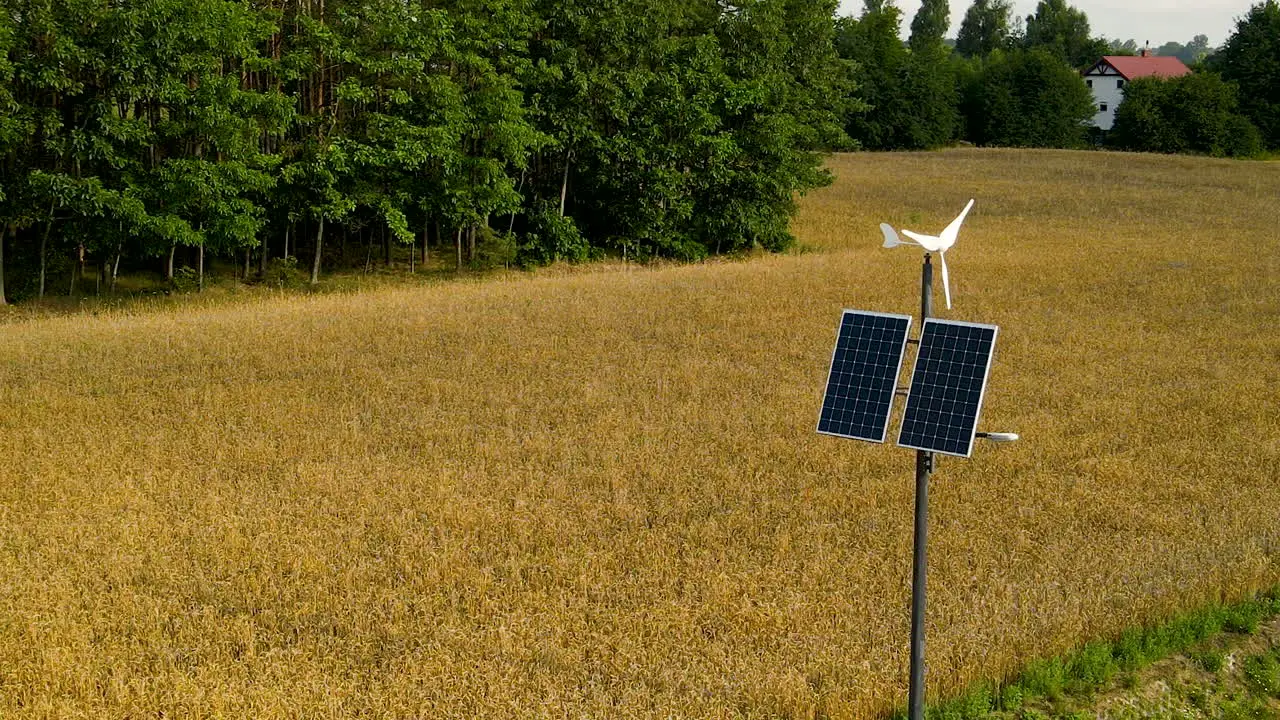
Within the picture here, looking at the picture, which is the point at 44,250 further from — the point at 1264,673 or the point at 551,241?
the point at 1264,673

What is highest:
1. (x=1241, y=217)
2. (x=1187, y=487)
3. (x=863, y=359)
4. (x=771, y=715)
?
(x=1241, y=217)

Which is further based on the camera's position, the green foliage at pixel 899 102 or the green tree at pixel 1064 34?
the green tree at pixel 1064 34

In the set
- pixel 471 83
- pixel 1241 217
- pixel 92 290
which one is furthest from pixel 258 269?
pixel 1241 217

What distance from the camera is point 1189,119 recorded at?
99.9 m

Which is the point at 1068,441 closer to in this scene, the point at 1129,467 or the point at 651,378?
the point at 1129,467

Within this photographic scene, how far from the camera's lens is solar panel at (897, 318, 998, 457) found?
25.9 feet

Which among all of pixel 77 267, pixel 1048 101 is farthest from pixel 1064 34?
pixel 77 267

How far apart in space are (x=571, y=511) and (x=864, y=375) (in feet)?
21.3

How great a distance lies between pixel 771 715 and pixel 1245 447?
11454 mm

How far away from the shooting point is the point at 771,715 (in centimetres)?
920

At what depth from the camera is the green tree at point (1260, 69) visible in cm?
10269

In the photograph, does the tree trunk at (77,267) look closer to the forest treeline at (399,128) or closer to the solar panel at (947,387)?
the forest treeline at (399,128)

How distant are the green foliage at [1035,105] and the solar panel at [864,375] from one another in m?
111

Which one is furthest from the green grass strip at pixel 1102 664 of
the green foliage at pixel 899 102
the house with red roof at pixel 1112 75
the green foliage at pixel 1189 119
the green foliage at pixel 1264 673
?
the house with red roof at pixel 1112 75
